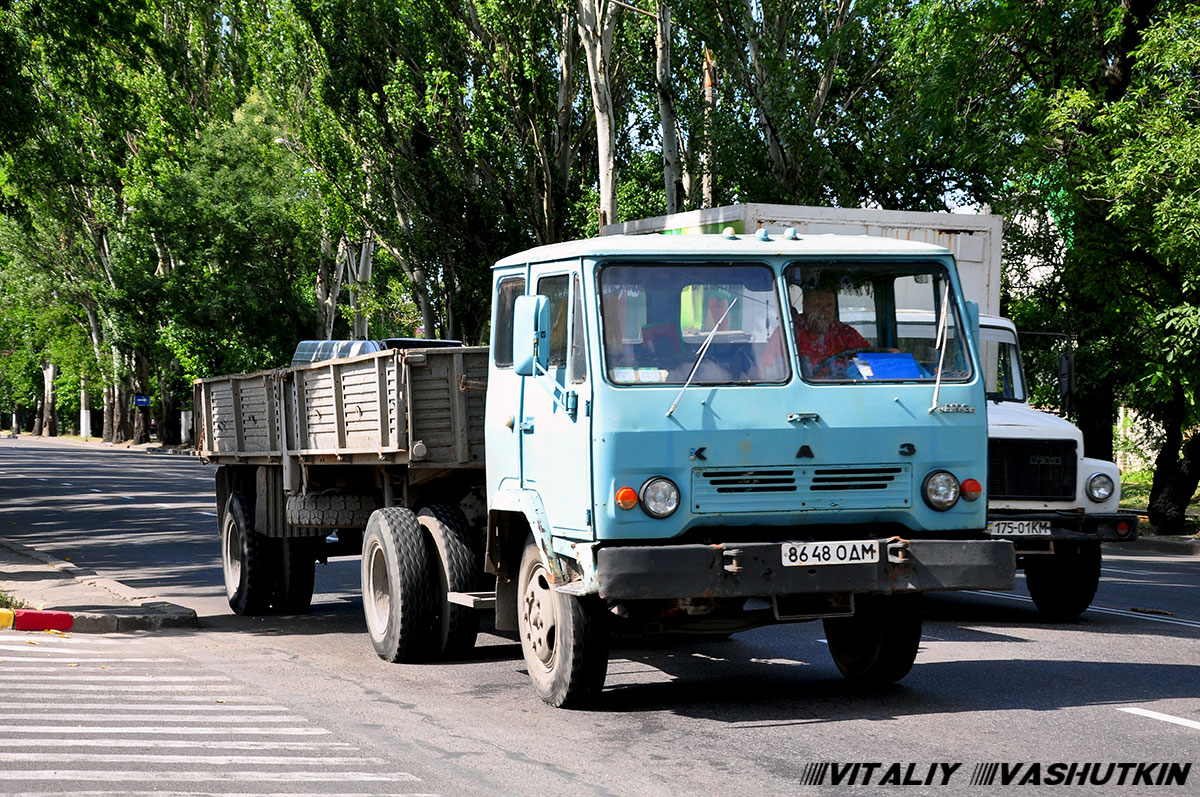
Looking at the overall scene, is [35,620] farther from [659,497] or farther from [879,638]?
[879,638]

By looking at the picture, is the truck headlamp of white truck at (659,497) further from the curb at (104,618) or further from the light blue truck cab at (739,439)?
the curb at (104,618)

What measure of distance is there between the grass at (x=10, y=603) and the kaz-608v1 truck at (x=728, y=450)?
5000 millimetres

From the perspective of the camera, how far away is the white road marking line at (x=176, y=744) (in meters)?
6.73

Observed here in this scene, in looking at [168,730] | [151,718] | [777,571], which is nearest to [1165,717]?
[777,571]

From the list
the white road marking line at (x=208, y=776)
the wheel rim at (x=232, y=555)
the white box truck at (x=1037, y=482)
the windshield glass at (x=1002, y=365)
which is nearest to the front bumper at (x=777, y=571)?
the white road marking line at (x=208, y=776)

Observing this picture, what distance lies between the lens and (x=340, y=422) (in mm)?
10203

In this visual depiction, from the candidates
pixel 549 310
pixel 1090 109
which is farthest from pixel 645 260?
pixel 1090 109

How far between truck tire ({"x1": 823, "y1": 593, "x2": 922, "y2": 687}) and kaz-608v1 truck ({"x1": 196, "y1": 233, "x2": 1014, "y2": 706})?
0.05ft

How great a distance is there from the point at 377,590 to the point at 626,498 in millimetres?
3352

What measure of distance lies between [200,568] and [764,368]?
1081 centimetres

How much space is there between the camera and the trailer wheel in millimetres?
12414

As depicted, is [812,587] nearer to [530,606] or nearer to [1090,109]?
[530,606]

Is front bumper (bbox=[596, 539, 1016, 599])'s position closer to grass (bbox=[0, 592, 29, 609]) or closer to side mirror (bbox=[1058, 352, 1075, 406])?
side mirror (bbox=[1058, 352, 1075, 406])

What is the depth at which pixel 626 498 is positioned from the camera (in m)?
7.06
